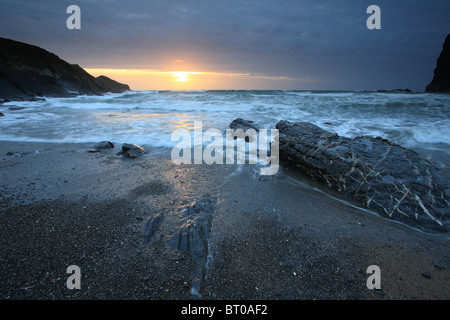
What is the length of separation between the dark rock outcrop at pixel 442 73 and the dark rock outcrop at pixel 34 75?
73477 mm

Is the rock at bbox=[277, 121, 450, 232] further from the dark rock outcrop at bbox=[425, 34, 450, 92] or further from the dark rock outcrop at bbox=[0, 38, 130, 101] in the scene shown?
the dark rock outcrop at bbox=[425, 34, 450, 92]

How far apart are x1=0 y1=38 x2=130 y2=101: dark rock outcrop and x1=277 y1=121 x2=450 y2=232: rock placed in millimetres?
27865

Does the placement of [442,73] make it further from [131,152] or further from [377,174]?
[131,152]

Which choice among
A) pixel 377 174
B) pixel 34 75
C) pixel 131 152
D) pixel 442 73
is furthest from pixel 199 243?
pixel 442 73

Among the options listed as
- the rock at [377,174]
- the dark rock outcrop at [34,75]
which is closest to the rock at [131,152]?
the rock at [377,174]

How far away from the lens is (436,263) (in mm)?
2037

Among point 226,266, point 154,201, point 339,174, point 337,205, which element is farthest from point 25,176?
point 339,174

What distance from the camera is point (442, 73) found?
156 feet

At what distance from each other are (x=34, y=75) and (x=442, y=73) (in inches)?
3137

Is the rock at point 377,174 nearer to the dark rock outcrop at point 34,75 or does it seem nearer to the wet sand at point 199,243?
the wet sand at point 199,243

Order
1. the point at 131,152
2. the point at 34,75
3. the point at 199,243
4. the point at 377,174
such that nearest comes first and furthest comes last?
the point at 199,243 → the point at 377,174 → the point at 131,152 → the point at 34,75

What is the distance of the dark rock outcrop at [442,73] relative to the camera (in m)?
45.7
